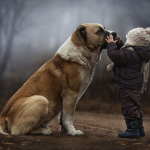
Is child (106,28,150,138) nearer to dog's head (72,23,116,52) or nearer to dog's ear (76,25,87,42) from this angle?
dog's head (72,23,116,52)

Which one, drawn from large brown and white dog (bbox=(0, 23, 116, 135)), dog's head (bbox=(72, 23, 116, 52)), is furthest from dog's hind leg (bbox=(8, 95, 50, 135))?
dog's head (bbox=(72, 23, 116, 52))

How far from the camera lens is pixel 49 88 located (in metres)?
4.27

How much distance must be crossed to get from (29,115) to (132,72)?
5.54ft

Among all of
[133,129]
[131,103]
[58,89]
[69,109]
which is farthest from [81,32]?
[133,129]

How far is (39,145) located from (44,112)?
2.48 feet

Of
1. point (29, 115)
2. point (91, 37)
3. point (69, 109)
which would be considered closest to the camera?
point (29, 115)

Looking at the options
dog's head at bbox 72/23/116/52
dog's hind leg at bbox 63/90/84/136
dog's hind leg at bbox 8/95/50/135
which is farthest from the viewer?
dog's head at bbox 72/23/116/52

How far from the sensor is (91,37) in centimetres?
449

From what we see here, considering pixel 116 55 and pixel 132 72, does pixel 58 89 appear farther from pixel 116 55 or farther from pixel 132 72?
pixel 132 72

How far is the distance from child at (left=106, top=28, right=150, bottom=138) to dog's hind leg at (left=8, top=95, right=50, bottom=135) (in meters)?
1.22

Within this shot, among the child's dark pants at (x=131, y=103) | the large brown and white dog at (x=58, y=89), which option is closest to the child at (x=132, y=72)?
the child's dark pants at (x=131, y=103)

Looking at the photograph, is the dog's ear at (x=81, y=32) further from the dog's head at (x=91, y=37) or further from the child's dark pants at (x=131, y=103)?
the child's dark pants at (x=131, y=103)

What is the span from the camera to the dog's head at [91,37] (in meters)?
4.48

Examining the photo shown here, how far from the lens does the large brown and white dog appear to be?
401 cm
